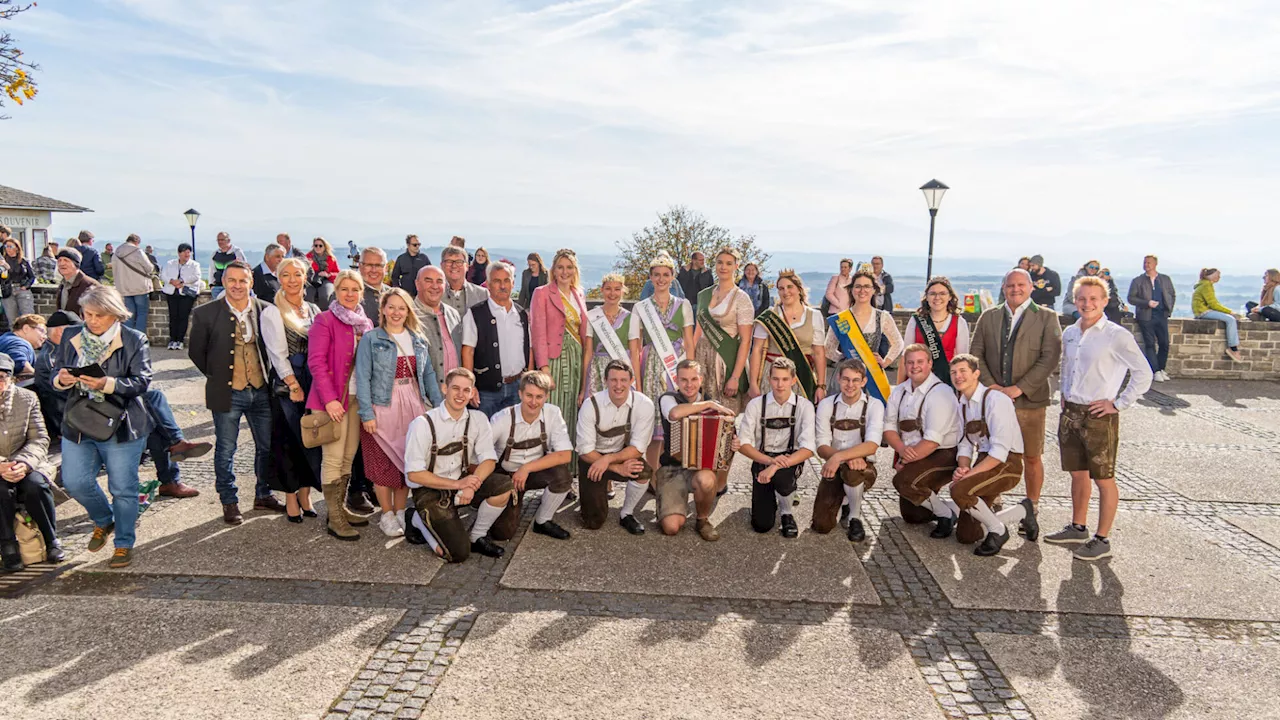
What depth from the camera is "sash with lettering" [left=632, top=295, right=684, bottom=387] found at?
662cm

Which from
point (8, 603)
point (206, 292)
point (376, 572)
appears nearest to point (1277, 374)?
point (376, 572)

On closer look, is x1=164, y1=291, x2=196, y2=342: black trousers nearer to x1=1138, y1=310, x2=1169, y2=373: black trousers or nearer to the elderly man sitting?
the elderly man sitting

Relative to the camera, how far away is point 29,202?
122ft

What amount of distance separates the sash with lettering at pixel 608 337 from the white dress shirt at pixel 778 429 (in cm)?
117

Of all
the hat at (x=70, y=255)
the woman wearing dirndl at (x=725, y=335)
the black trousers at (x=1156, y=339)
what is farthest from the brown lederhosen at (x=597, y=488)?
the black trousers at (x=1156, y=339)

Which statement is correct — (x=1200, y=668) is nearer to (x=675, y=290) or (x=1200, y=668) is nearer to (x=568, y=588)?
(x=568, y=588)

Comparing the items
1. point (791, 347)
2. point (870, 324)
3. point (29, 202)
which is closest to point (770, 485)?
point (791, 347)

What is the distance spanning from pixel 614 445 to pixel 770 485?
112 centimetres

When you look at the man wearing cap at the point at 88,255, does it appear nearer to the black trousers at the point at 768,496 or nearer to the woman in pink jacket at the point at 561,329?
the woman in pink jacket at the point at 561,329

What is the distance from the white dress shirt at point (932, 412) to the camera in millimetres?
5570

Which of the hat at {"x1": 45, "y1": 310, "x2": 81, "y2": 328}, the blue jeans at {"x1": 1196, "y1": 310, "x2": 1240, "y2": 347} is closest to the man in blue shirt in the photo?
the hat at {"x1": 45, "y1": 310, "x2": 81, "y2": 328}

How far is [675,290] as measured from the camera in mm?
7316

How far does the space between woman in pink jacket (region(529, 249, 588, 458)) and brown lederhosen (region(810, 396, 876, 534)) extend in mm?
2037

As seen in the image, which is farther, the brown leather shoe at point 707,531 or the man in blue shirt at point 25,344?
the man in blue shirt at point 25,344
